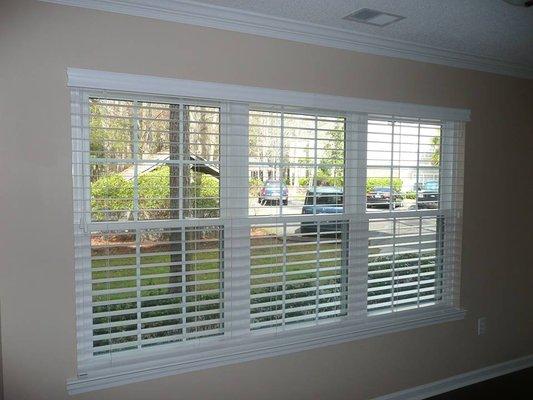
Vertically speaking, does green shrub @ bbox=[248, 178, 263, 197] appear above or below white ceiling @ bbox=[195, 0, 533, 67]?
below

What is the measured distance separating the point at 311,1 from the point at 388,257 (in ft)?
5.88

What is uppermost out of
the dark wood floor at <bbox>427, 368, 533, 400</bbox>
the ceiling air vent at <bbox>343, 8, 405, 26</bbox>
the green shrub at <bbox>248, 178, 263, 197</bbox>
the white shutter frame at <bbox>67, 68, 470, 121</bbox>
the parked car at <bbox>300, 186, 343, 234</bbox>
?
the ceiling air vent at <bbox>343, 8, 405, 26</bbox>

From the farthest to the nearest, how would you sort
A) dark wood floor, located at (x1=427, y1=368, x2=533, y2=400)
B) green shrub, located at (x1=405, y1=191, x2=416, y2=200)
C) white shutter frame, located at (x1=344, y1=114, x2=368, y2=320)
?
dark wood floor, located at (x1=427, y1=368, x2=533, y2=400), green shrub, located at (x1=405, y1=191, x2=416, y2=200), white shutter frame, located at (x1=344, y1=114, x2=368, y2=320)

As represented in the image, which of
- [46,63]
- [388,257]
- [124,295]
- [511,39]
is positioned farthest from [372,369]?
[46,63]

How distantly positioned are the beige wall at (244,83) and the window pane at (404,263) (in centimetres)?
23

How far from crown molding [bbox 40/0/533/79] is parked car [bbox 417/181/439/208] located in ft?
2.92

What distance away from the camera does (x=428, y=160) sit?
3232 millimetres

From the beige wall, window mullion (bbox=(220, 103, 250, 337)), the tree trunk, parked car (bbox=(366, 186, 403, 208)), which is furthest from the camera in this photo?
parked car (bbox=(366, 186, 403, 208))

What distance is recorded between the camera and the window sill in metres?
2.26

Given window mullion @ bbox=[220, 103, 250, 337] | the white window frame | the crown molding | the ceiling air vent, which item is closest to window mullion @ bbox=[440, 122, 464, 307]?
the white window frame

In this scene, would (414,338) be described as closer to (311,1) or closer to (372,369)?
(372,369)

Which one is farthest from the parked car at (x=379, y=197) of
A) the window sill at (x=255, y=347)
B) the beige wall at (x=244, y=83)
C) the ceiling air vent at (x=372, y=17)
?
the ceiling air vent at (x=372, y=17)

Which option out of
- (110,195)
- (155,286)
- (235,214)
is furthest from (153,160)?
(155,286)

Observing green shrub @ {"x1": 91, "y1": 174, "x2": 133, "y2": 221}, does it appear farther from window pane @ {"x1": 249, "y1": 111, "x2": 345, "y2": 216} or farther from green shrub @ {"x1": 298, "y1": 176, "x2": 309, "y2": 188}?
green shrub @ {"x1": 298, "y1": 176, "x2": 309, "y2": 188}
